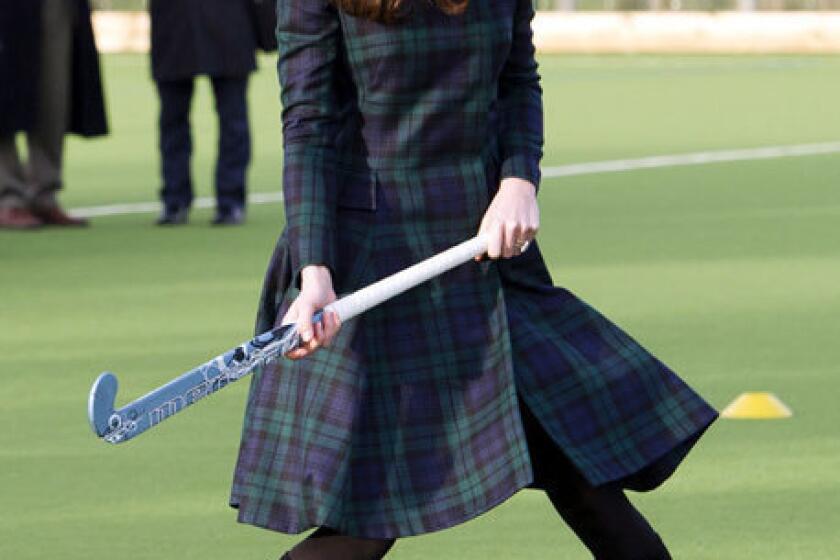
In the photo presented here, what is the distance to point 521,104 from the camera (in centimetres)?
466

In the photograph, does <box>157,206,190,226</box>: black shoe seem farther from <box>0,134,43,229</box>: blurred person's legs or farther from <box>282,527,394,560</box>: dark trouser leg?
<box>282,527,394,560</box>: dark trouser leg

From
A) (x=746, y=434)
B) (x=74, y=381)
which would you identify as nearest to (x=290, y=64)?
(x=746, y=434)

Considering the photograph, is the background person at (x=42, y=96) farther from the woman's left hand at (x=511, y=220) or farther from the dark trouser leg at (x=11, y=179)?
the woman's left hand at (x=511, y=220)

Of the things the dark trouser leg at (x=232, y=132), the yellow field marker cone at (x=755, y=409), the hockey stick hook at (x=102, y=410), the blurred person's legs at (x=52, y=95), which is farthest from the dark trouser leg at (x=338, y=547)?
the blurred person's legs at (x=52, y=95)

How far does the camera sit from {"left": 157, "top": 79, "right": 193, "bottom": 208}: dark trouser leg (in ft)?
45.0

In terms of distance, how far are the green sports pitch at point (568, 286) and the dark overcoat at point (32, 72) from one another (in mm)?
578

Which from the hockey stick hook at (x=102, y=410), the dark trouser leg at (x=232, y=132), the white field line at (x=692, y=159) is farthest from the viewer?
the white field line at (x=692, y=159)

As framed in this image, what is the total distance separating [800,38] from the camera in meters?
35.0

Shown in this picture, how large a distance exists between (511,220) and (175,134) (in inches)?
370

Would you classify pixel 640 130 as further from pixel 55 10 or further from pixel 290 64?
pixel 290 64

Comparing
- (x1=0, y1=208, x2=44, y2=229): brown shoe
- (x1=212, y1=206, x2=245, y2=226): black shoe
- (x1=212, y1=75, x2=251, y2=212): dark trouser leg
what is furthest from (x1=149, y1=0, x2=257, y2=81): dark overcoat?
(x1=0, y1=208, x2=44, y2=229): brown shoe

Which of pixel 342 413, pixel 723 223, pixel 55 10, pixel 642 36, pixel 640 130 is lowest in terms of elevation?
pixel 642 36

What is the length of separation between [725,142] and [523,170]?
50.2 feet

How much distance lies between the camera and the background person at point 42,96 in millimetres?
13727
